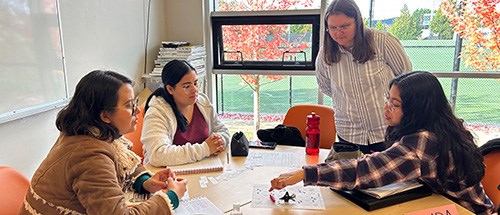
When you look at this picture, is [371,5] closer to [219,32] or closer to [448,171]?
[219,32]

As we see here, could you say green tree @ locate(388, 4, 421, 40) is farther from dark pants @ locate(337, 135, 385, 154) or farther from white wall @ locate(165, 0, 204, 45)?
white wall @ locate(165, 0, 204, 45)

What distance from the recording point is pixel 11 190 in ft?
4.47

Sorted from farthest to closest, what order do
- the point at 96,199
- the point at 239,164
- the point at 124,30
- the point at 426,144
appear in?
the point at 124,30 → the point at 239,164 → the point at 426,144 → the point at 96,199

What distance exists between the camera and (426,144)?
130 centimetres

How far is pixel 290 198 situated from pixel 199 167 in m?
0.50

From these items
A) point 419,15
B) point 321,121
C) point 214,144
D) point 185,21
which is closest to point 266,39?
point 185,21

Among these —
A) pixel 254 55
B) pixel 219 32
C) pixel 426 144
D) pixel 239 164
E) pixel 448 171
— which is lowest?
Answer: pixel 239 164

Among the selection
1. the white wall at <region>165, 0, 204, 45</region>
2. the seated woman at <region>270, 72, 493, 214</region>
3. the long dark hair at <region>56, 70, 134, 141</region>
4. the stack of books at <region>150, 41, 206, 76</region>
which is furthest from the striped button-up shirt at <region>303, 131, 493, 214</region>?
the white wall at <region>165, 0, 204, 45</region>

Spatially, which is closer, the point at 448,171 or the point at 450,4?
the point at 448,171

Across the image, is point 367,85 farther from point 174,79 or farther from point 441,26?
point 441,26

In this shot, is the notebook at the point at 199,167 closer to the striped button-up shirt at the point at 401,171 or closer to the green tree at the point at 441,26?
the striped button-up shirt at the point at 401,171

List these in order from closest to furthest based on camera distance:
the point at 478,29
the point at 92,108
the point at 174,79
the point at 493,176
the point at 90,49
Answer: the point at 92,108
the point at 493,176
the point at 174,79
the point at 90,49
the point at 478,29

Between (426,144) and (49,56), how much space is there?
6.19 feet

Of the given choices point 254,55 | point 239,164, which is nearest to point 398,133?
point 239,164
